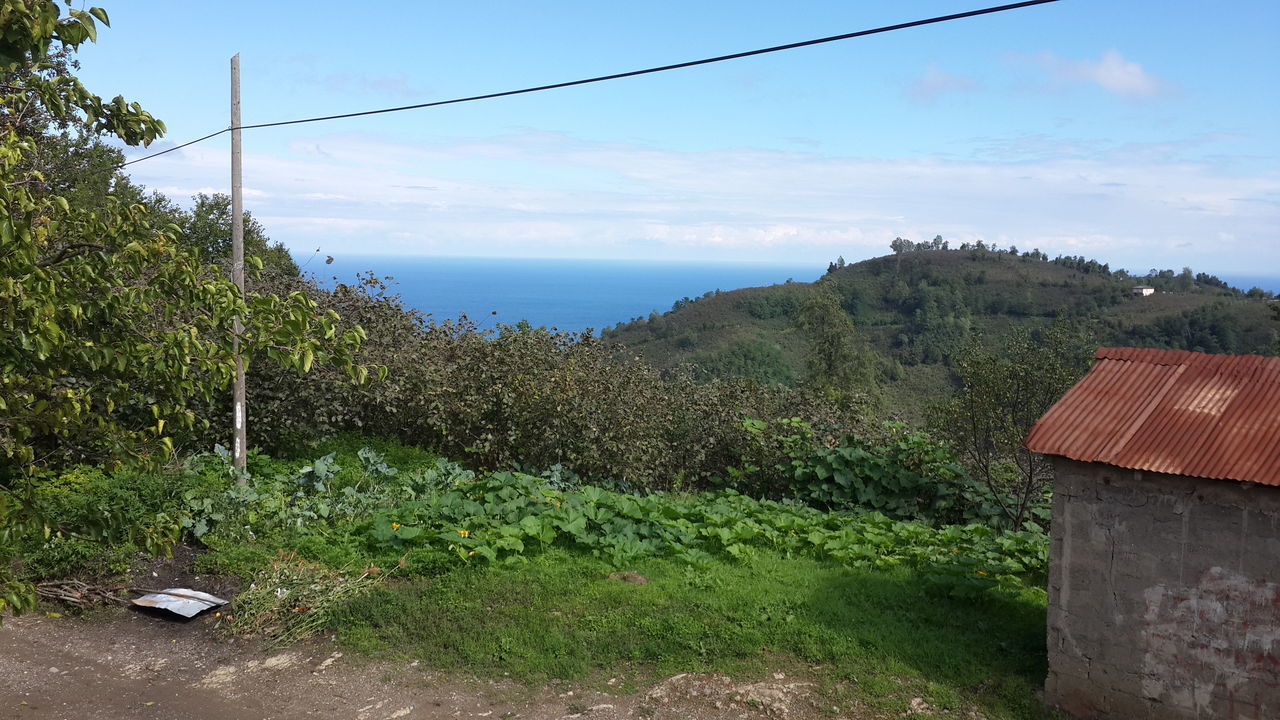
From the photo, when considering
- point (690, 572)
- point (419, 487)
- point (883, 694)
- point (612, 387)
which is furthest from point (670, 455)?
point (883, 694)

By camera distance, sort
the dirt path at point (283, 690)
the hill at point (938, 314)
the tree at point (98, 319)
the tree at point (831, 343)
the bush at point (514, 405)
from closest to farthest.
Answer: the tree at point (98, 319)
the dirt path at point (283, 690)
the bush at point (514, 405)
the tree at point (831, 343)
the hill at point (938, 314)

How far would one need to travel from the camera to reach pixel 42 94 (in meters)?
4.87

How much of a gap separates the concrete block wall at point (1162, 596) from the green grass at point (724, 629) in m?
0.58

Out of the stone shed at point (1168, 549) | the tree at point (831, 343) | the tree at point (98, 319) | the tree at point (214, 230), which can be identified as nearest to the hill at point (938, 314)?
the tree at point (831, 343)

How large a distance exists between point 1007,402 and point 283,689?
10683 mm

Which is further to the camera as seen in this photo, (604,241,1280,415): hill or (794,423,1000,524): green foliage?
(604,241,1280,415): hill

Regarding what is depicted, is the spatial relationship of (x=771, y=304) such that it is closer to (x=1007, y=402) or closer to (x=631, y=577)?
(x=1007, y=402)

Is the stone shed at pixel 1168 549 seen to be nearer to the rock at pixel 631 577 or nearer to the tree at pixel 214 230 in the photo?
the rock at pixel 631 577

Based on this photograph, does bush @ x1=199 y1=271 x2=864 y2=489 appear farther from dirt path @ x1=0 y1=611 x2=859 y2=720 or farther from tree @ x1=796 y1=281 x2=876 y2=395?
tree @ x1=796 y1=281 x2=876 y2=395

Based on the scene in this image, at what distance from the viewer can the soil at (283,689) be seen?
6.39m

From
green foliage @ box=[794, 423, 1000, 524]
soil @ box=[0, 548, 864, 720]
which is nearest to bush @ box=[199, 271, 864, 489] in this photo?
green foliage @ box=[794, 423, 1000, 524]

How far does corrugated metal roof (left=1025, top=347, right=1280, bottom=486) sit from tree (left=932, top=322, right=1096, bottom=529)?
601 centimetres

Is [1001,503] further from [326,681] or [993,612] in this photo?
[326,681]

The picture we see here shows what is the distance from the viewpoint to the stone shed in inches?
223
